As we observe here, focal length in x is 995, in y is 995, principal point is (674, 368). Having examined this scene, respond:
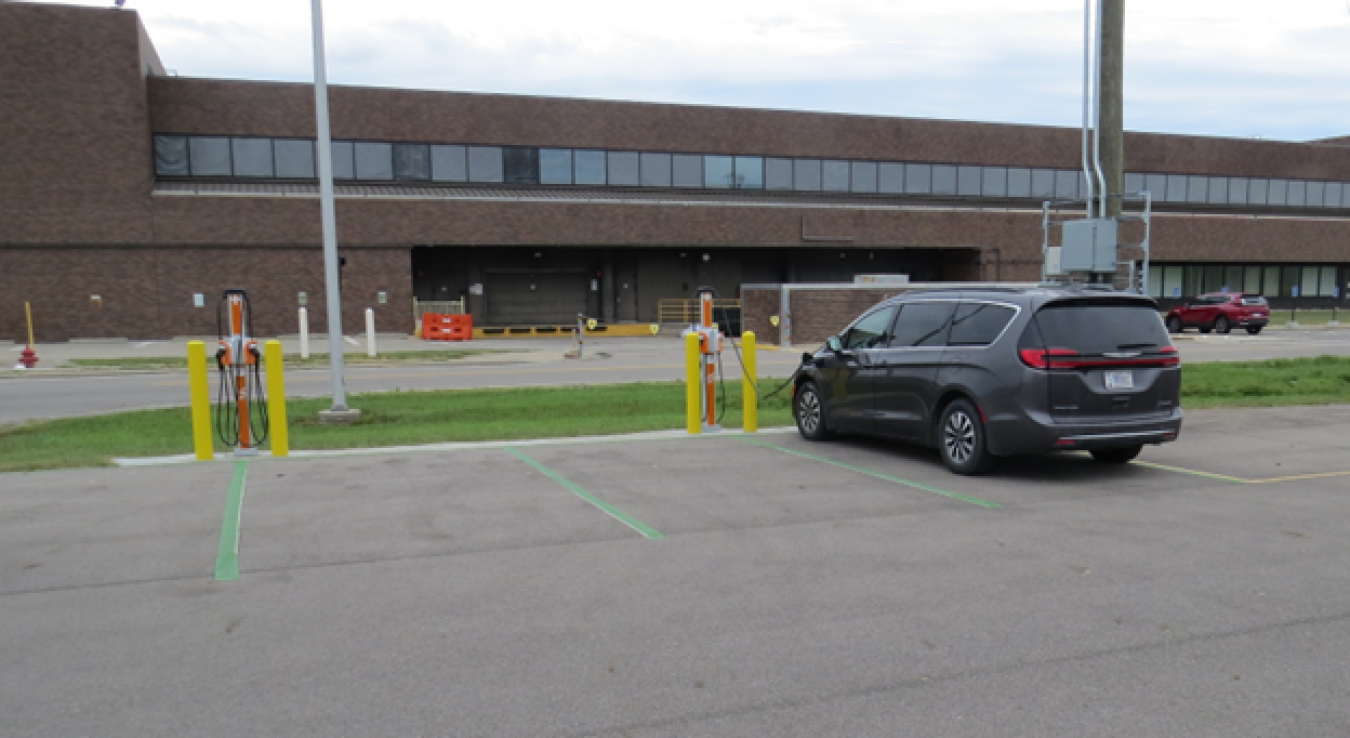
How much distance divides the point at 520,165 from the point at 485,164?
1.41m

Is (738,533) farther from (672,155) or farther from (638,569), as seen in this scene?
(672,155)

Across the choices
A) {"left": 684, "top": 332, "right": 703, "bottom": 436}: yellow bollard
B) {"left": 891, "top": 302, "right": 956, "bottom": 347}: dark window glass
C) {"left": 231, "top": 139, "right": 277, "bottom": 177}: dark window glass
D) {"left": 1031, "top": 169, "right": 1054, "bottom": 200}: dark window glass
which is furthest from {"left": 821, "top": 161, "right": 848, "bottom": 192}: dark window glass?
{"left": 891, "top": 302, "right": 956, "bottom": 347}: dark window glass

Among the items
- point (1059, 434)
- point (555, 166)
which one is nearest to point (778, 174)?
point (555, 166)

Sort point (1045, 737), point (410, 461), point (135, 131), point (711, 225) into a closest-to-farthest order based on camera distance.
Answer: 1. point (1045, 737)
2. point (410, 461)
3. point (135, 131)
4. point (711, 225)

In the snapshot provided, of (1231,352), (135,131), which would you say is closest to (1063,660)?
(1231,352)

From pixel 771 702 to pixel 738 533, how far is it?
279 cm

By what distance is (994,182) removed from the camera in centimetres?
4819

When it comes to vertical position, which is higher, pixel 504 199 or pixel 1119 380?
pixel 504 199

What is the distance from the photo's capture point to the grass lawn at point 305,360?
23.3 metres

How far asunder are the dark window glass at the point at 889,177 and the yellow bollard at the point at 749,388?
35.5 meters

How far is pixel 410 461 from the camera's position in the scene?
387 inches

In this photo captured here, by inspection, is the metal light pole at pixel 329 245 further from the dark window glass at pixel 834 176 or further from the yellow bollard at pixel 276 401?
the dark window glass at pixel 834 176

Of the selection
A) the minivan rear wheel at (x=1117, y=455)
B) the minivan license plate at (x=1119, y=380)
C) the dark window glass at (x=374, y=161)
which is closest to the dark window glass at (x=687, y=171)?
the dark window glass at (x=374, y=161)

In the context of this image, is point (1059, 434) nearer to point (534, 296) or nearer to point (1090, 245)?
point (1090, 245)
